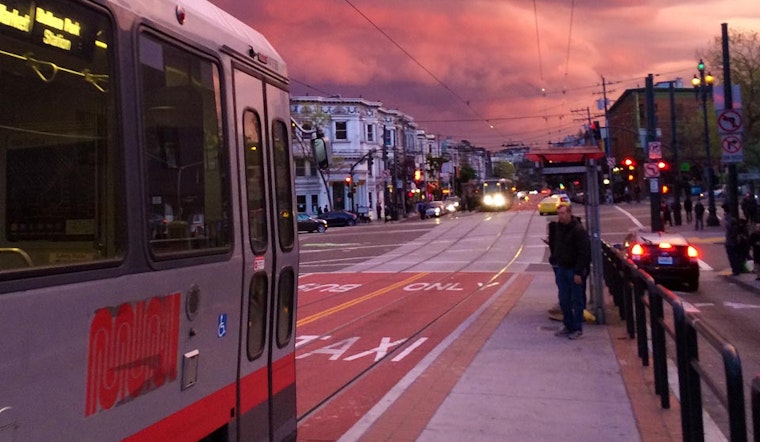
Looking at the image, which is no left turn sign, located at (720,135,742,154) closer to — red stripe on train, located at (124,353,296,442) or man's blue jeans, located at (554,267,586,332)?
man's blue jeans, located at (554,267,586,332)

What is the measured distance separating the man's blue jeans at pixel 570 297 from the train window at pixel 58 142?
8.44m

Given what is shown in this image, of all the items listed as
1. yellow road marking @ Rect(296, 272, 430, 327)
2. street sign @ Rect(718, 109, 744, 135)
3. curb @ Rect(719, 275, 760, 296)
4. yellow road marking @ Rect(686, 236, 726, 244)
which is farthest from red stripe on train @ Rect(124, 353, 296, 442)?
yellow road marking @ Rect(686, 236, 726, 244)

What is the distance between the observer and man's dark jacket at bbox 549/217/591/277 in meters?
11.0

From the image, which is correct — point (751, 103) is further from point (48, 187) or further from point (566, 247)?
point (48, 187)

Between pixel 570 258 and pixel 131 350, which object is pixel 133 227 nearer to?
pixel 131 350

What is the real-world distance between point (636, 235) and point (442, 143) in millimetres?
137137

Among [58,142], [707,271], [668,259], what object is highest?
[58,142]

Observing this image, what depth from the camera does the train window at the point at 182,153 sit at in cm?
388

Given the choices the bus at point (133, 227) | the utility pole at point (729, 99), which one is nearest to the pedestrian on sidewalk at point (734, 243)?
the utility pole at point (729, 99)

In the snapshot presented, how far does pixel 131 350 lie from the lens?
3.52 meters

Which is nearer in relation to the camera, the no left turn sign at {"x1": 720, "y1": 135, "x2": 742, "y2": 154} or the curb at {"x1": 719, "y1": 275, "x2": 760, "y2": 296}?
the curb at {"x1": 719, "y1": 275, "x2": 760, "y2": 296}

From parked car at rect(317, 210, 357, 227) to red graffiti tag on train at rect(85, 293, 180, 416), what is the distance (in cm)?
5868

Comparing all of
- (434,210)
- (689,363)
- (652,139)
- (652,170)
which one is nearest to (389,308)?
(689,363)

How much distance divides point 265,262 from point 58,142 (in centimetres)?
204
